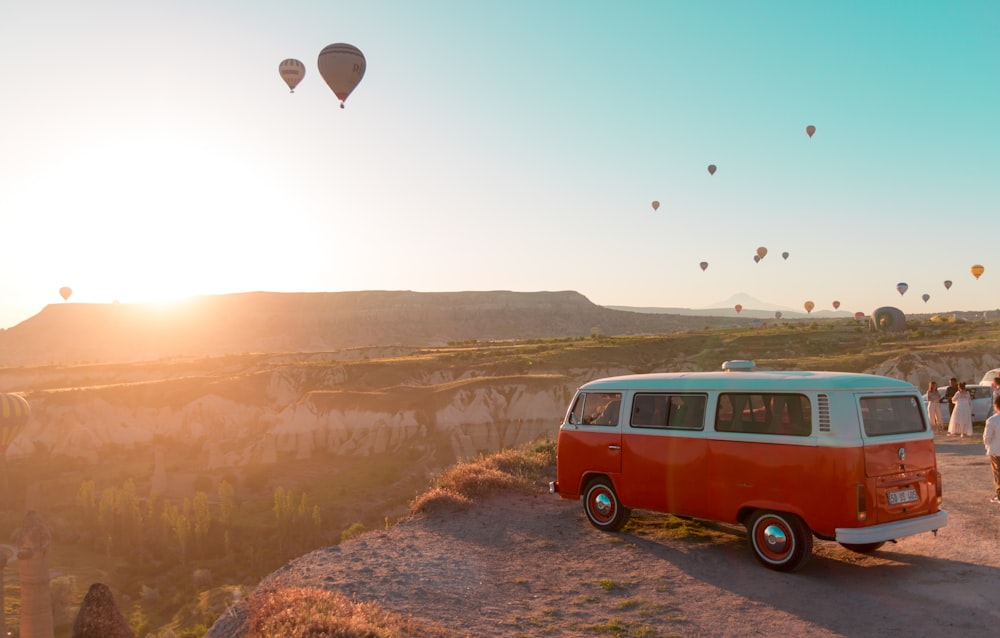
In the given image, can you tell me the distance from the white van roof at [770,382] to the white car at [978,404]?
58.3 ft

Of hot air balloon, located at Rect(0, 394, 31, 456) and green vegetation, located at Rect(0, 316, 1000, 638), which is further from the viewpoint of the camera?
hot air balloon, located at Rect(0, 394, 31, 456)

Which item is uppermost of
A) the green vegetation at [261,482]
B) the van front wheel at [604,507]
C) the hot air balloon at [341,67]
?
the hot air balloon at [341,67]

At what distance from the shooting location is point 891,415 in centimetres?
975

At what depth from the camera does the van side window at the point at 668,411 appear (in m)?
11.0

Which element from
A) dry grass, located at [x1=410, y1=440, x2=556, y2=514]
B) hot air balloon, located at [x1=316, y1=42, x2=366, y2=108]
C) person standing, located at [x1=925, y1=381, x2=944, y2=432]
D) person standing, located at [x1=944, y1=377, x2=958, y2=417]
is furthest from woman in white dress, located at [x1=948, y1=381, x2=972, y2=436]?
hot air balloon, located at [x1=316, y1=42, x2=366, y2=108]

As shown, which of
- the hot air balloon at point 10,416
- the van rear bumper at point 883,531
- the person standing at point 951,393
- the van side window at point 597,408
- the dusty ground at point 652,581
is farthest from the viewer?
the hot air balloon at point 10,416

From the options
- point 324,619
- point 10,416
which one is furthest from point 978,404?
point 10,416

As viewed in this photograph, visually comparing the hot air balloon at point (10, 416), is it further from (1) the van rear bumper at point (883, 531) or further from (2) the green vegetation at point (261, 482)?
(1) the van rear bumper at point (883, 531)

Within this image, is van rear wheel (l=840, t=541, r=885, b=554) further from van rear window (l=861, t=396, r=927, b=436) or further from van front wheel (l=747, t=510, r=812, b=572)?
van rear window (l=861, t=396, r=927, b=436)

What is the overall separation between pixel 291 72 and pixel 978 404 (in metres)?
38.1

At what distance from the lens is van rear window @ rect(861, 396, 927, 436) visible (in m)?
9.46

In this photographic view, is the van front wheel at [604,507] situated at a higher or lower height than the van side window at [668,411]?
lower

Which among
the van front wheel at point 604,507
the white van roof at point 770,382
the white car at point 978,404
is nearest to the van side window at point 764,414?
the white van roof at point 770,382

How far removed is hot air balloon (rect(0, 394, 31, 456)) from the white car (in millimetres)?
43908
